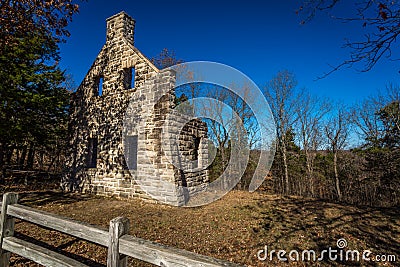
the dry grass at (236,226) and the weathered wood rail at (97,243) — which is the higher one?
the weathered wood rail at (97,243)

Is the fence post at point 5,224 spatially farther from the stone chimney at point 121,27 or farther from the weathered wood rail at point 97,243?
the stone chimney at point 121,27

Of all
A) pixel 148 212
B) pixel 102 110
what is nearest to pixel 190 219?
pixel 148 212

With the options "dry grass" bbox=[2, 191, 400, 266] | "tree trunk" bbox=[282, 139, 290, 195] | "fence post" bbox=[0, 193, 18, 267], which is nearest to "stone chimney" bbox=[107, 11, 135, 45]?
"dry grass" bbox=[2, 191, 400, 266]

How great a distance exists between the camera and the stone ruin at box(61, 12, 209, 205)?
26.2 feet

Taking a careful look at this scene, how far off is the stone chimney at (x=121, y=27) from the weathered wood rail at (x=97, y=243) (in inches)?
332

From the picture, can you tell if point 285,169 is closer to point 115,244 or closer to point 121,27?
A: point 121,27

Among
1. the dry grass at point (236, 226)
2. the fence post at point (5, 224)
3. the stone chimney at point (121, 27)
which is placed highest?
the stone chimney at point (121, 27)

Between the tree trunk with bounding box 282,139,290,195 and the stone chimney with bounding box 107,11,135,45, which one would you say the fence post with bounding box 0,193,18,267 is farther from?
the tree trunk with bounding box 282,139,290,195

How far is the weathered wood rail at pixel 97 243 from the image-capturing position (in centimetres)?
185

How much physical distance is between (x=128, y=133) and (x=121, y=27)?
5.04 meters

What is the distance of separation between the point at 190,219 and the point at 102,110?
676cm

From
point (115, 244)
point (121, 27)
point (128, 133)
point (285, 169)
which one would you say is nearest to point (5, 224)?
point (115, 244)

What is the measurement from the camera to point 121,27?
31.3ft

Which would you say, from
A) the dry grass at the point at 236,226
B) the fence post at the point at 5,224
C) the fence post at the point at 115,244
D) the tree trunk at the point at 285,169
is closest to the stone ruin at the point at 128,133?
the dry grass at the point at 236,226
